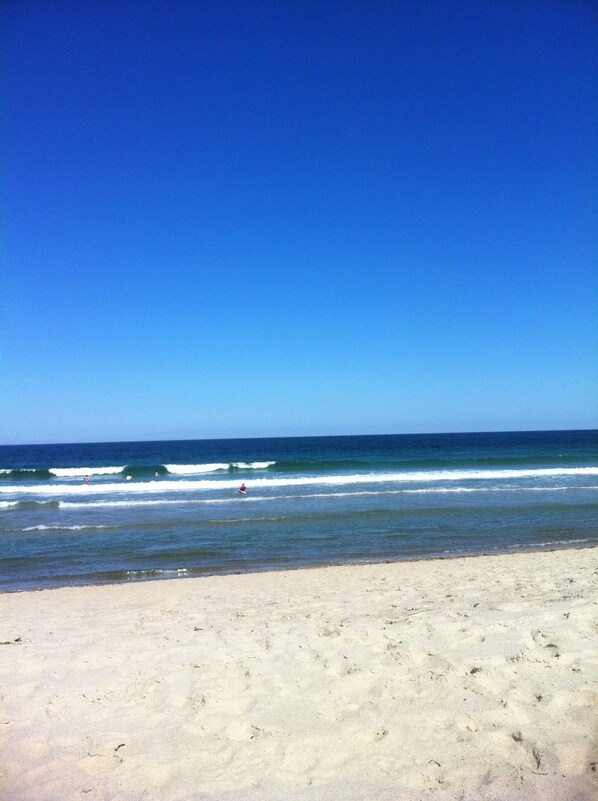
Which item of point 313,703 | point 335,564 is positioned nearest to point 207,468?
point 335,564

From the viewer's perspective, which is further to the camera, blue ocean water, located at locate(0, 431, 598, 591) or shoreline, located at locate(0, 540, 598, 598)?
blue ocean water, located at locate(0, 431, 598, 591)

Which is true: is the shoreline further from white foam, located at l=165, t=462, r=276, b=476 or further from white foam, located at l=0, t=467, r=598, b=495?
white foam, located at l=165, t=462, r=276, b=476

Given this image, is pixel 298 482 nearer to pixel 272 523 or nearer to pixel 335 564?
pixel 272 523

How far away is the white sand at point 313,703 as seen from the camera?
3277 mm

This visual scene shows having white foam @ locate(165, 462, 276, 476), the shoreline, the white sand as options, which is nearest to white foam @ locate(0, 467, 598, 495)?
white foam @ locate(165, 462, 276, 476)

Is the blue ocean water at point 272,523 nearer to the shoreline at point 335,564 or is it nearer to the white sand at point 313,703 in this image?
the shoreline at point 335,564

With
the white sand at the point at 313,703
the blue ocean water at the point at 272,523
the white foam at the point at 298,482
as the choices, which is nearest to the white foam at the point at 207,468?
the white foam at the point at 298,482

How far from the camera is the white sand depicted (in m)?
3.28

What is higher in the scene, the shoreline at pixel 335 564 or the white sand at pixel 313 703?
the white sand at pixel 313 703

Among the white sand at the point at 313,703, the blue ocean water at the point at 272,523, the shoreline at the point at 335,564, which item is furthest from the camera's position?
the blue ocean water at the point at 272,523

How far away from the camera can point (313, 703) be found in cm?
423

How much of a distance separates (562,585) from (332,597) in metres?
3.42

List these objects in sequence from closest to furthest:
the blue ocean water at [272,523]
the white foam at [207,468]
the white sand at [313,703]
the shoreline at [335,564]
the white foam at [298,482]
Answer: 1. the white sand at [313,703]
2. the shoreline at [335,564]
3. the blue ocean water at [272,523]
4. the white foam at [298,482]
5. the white foam at [207,468]

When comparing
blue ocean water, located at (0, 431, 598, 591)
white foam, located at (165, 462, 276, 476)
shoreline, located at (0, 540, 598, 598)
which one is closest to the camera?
shoreline, located at (0, 540, 598, 598)
